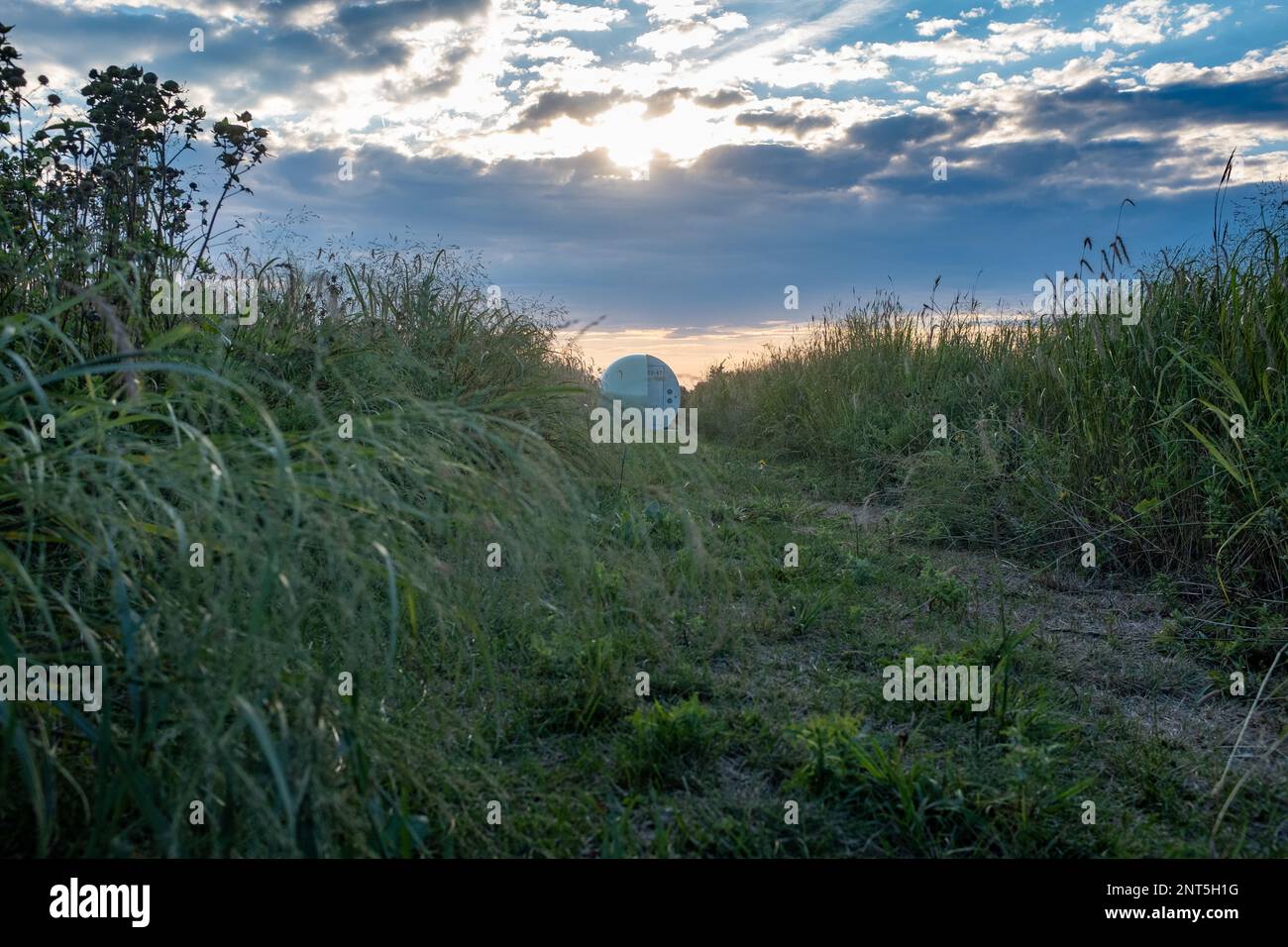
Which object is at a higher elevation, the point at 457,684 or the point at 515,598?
the point at 515,598

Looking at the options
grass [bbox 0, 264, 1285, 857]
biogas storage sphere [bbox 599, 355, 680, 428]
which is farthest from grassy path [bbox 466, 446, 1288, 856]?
biogas storage sphere [bbox 599, 355, 680, 428]

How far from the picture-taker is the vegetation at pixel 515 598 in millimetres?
1502

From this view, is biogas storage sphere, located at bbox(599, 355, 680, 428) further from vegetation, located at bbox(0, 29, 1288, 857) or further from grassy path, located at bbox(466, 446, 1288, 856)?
grassy path, located at bbox(466, 446, 1288, 856)

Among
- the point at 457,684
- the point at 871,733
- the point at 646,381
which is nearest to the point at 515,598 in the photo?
the point at 457,684

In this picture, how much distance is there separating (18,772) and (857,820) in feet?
5.89

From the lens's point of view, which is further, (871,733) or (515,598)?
(515,598)

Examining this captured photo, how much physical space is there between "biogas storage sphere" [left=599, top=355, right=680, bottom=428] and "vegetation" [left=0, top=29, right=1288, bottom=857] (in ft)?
9.69

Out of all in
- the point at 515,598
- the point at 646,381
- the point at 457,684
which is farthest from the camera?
the point at 646,381

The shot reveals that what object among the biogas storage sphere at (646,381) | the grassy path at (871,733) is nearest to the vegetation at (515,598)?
the grassy path at (871,733)

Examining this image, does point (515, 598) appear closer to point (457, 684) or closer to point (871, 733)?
point (457, 684)

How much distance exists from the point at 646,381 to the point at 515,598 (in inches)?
222

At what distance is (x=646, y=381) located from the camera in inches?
325
